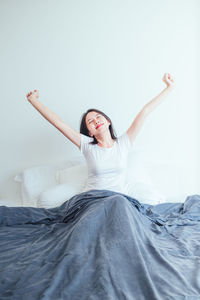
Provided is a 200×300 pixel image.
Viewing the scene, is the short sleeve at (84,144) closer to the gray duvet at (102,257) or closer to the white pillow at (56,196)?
the white pillow at (56,196)

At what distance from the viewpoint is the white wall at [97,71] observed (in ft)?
7.03

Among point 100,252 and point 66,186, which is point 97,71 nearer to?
point 66,186

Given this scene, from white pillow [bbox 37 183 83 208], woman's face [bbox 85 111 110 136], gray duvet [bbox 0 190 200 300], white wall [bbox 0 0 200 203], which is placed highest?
white wall [bbox 0 0 200 203]

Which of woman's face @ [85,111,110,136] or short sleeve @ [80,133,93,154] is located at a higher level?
woman's face @ [85,111,110,136]

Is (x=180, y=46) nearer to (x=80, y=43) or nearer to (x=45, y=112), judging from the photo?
(x=80, y=43)

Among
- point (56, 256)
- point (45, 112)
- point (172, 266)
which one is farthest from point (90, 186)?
point (172, 266)

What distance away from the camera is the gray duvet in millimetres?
665

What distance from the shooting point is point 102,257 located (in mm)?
773

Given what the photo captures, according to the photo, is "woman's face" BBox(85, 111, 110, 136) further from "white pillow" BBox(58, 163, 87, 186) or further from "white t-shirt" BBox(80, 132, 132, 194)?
"white pillow" BBox(58, 163, 87, 186)

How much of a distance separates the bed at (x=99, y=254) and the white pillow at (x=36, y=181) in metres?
0.61

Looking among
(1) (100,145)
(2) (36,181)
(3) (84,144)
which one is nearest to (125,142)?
(1) (100,145)

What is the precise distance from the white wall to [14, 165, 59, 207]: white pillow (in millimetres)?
188

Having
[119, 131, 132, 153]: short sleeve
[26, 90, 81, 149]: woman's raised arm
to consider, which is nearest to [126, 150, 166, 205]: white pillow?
[119, 131, 132, 153]: short sleeve

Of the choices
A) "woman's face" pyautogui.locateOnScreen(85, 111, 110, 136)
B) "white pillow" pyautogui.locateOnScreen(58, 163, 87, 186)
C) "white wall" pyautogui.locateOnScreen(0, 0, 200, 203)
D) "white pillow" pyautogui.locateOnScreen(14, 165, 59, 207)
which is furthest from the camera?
"white wall" pyautogui.locateOnScreen(0, 0, 200, 203)
